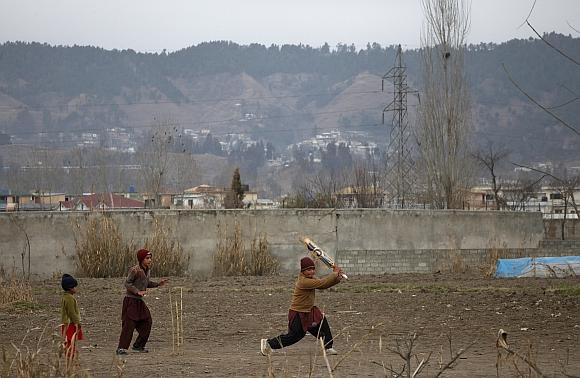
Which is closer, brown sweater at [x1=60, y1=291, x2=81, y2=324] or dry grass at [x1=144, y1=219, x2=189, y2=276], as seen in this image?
brown sweater at [x1=60, y1=291, x2=81, y2=324]

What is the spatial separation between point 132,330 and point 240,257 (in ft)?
40.2

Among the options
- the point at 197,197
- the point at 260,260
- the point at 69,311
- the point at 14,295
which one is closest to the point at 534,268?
the point at 260,260

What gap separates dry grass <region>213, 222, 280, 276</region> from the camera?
25078 millimetres

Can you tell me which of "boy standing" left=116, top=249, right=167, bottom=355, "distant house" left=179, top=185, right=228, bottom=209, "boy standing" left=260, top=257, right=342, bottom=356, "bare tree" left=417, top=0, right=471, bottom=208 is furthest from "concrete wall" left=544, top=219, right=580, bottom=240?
"distant house" left=179, top=185, right=228, bottom=209

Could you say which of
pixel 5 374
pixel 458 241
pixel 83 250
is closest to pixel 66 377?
pixel 5 374

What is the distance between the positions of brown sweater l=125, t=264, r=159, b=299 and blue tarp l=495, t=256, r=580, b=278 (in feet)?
39.5

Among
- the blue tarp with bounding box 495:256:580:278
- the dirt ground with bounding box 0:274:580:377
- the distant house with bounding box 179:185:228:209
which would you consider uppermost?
the distant house with bounding box 179:185:228:209

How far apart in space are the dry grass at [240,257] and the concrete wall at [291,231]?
715 mm

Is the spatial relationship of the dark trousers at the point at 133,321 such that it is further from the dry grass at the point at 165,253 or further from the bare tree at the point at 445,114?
the bare tree at the point at 445,114

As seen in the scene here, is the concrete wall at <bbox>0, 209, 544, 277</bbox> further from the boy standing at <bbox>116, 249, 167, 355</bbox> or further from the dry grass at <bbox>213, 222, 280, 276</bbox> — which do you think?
the boy standing at <bbox>116, 249, 167, 355</bbox>

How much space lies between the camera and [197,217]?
26.4 m

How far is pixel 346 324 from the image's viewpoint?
15039 millimetres

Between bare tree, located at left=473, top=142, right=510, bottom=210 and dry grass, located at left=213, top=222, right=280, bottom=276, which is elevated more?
bare tree, located at left=473, top=142, right=510, bottom=210

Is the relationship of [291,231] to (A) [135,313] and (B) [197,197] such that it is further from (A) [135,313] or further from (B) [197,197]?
(B) [197,197]
